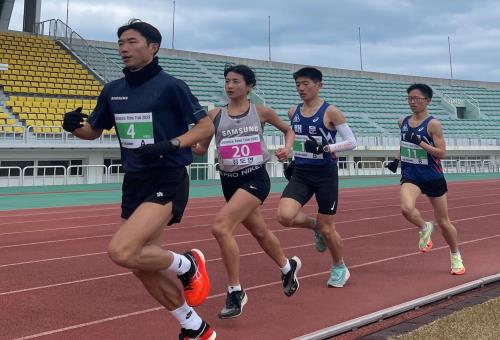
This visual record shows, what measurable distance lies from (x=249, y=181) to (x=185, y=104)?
4.66 feet

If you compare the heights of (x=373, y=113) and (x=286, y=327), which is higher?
(x=373, y=113)

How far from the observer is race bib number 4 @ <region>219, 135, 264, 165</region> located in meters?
5.02

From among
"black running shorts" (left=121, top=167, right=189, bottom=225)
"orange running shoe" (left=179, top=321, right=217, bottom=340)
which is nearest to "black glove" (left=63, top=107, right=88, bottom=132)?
"black running shorts" (left=121, top=167, right=189, bottom=225)

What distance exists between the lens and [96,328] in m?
Answer: 4.27

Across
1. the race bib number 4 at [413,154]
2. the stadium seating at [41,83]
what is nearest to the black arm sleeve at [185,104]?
the race bib number 4 at [413,154]

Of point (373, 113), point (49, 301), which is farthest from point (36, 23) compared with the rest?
point (49, 301)

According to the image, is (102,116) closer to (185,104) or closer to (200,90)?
(185,104)

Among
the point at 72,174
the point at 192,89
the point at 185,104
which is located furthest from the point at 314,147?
the point at 192,89

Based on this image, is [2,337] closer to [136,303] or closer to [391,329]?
[136,303]

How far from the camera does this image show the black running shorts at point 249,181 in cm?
494

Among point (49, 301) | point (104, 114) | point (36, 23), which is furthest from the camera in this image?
point (36, 23)

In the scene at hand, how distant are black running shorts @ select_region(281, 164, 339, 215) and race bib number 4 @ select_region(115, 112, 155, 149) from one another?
2.43 m

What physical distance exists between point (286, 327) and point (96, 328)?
1406 millimetres

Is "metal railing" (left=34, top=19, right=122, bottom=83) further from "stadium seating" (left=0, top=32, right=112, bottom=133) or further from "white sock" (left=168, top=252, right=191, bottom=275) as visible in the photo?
"white sock" (left=168, top=252, right=191, bottom=275)
